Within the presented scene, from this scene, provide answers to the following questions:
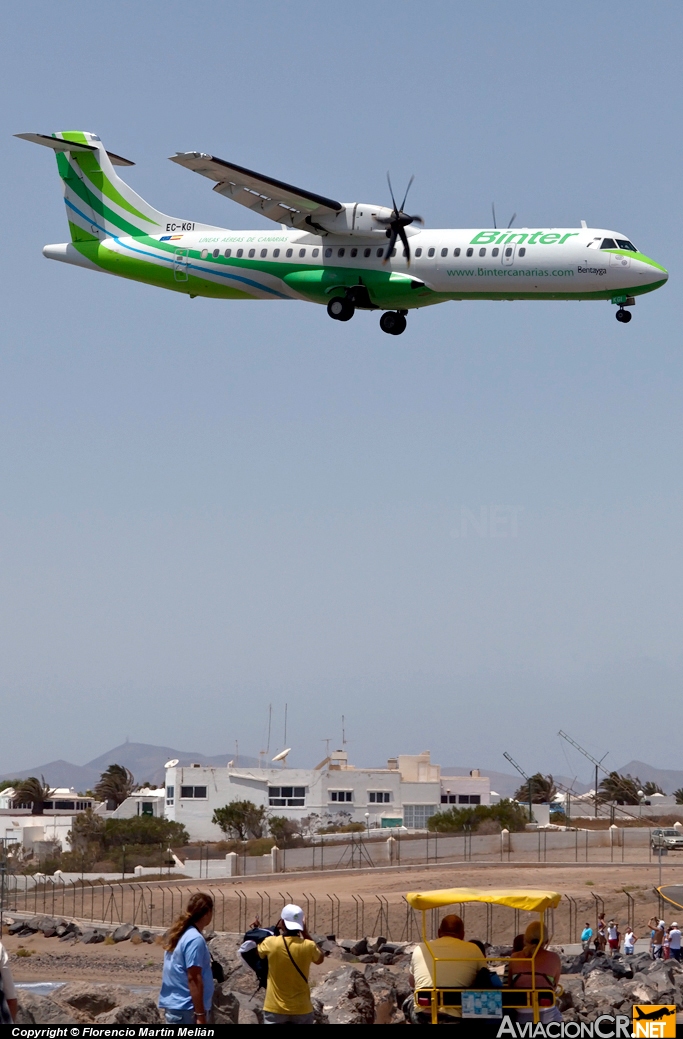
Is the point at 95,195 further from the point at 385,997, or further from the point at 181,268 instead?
the point at 385,997

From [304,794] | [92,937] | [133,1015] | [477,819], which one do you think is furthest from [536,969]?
[304,794]

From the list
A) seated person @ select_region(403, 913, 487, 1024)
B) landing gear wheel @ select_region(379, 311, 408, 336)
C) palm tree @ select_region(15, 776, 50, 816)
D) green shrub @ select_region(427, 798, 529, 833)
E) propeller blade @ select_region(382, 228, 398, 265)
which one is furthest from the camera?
palm tree @ select_region(15, 776, 50, 816)

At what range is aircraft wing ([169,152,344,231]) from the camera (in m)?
35.8

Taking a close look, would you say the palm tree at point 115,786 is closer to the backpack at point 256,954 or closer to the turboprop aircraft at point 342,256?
the turboprop aircraft at point 342,256

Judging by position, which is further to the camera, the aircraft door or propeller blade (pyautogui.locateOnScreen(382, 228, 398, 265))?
the aircraft door

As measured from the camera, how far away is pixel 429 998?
1170 centimetres

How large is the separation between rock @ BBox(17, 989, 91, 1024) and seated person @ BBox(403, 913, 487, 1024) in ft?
18.9

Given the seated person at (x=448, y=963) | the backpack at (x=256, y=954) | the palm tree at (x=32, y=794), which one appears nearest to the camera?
the backpack at (x=256, y=954)

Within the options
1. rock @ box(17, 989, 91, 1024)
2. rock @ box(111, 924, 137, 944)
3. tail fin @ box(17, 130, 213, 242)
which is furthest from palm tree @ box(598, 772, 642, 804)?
rock @ box(17, 989, 91, 1024)

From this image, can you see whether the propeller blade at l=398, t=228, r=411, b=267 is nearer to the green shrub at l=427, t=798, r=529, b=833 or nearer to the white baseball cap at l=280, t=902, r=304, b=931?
the white baseball cap at l=280, t=902, r=304, b=931

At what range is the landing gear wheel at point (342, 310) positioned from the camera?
36.6 meters

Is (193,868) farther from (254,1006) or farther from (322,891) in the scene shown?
(254,1006)

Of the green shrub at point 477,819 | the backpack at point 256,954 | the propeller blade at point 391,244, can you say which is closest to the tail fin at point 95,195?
the propeller blade at point 391,244

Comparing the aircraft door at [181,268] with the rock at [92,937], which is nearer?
the aircraft door at [181,268]
